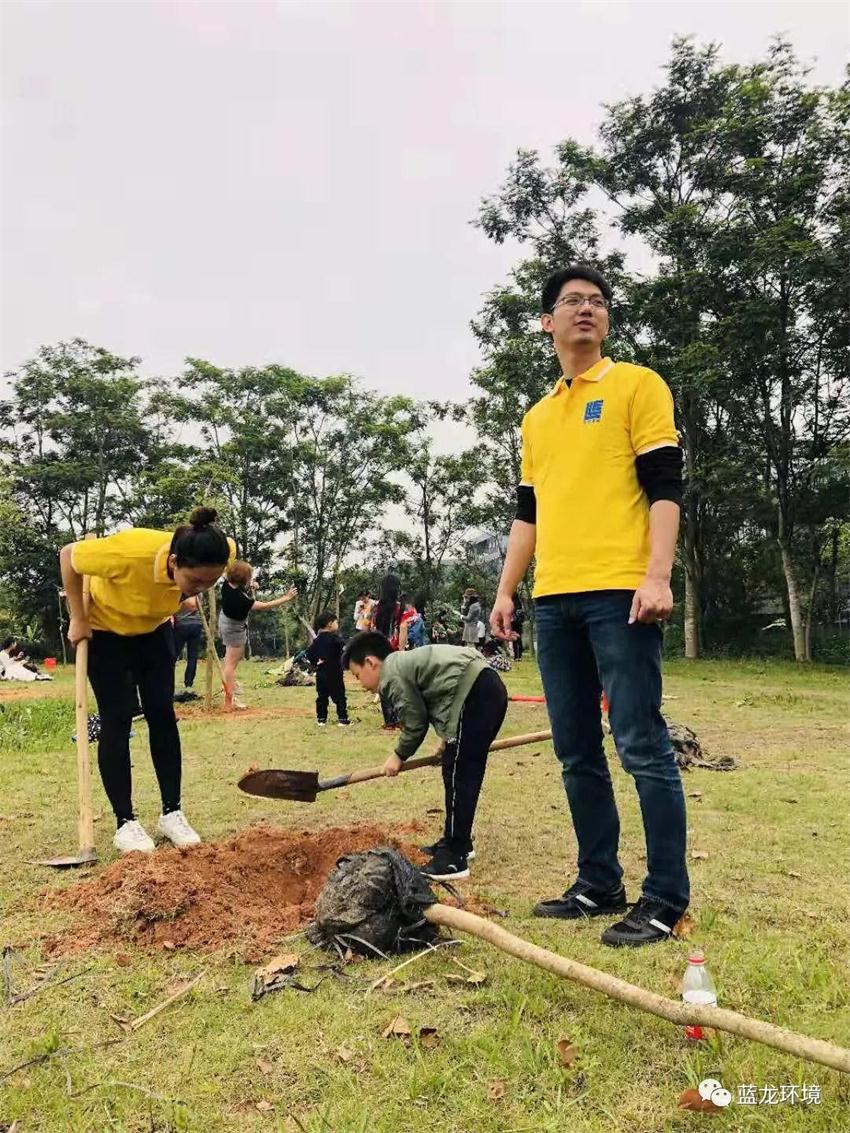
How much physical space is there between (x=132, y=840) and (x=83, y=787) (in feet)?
1.32

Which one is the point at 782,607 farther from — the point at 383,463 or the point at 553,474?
the point at 553,474

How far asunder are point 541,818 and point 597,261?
20.8m

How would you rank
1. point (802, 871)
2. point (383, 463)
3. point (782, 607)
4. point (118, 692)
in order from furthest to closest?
point (383, 463) → point (782, 607) → point (118, 692) → point (802, 871)

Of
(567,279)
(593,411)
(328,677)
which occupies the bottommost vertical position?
(328,677)

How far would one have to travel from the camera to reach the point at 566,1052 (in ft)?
7.32

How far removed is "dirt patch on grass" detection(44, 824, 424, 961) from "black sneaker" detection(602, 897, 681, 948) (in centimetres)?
121

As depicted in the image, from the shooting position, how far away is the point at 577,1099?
204 centimetres

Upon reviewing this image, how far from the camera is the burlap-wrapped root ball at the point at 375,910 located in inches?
116

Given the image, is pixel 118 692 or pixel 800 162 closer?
pixel 118 692

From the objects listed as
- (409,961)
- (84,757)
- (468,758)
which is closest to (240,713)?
(84,757)

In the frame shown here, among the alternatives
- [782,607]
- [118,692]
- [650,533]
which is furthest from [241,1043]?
[782,607]

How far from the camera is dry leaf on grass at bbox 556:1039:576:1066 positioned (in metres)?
2.20

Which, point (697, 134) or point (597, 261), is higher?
point (697, 134)

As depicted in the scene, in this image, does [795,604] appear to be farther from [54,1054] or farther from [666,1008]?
[54,1054]
